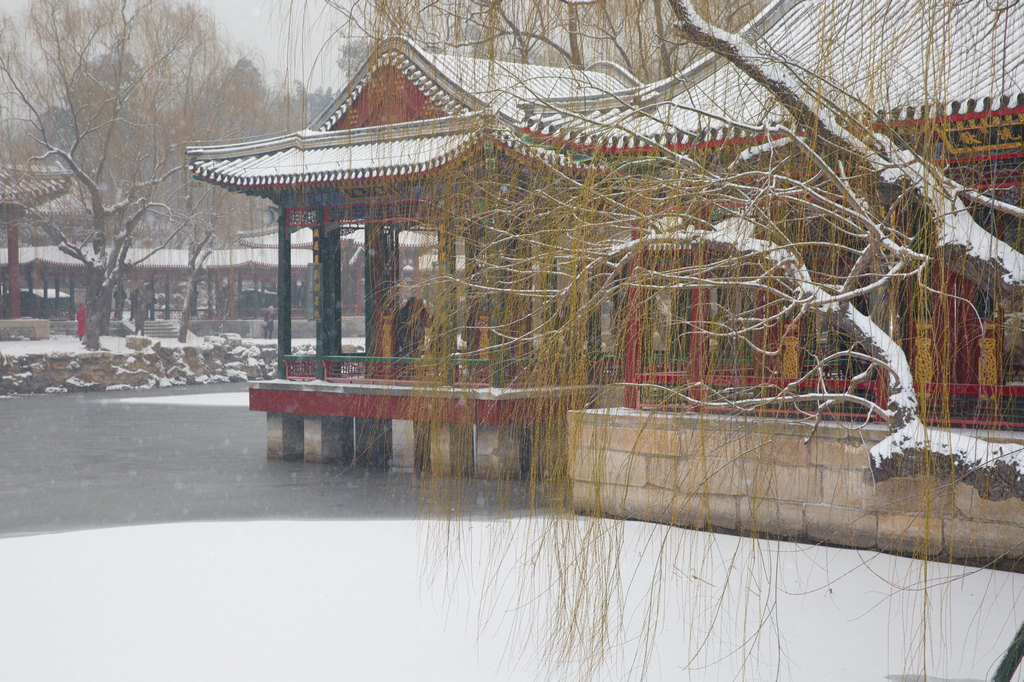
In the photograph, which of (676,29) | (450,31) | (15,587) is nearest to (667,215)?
(676,29)

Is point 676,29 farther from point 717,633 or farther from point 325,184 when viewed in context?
point 325,184

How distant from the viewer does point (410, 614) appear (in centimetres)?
484

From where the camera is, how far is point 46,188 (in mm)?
20375

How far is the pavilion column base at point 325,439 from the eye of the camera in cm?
1016

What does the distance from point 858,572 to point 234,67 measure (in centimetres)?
1963

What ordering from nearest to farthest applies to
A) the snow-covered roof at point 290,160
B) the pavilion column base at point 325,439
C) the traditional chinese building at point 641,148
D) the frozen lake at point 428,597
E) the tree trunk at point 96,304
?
the traditional chinese building at point 641,148 < the frozen lake at point 428,597 < the snow-covered roof at point 290,160 < the pavilion column base at point 325,439 < the tree trunk at point 96,304

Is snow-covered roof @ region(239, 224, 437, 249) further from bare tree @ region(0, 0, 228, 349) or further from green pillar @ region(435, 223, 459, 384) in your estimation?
green pillar @ region(435, 223, 459, 384)

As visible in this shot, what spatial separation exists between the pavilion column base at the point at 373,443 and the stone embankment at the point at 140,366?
1181 centimetres

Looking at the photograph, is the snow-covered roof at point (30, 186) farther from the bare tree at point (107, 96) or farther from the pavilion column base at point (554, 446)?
the pavilion column base at point (554, 446)

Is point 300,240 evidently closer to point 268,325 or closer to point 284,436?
point 268,325

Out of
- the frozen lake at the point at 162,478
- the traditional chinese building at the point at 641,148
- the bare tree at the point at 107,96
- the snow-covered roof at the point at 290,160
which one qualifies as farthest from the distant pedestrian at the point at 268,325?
the traditional chinese building at the point at 641,148

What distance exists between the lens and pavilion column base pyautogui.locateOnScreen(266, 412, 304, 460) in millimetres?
10484

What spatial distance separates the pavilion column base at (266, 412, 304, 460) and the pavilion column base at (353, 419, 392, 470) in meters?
0.69

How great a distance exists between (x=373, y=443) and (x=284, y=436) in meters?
1.05
